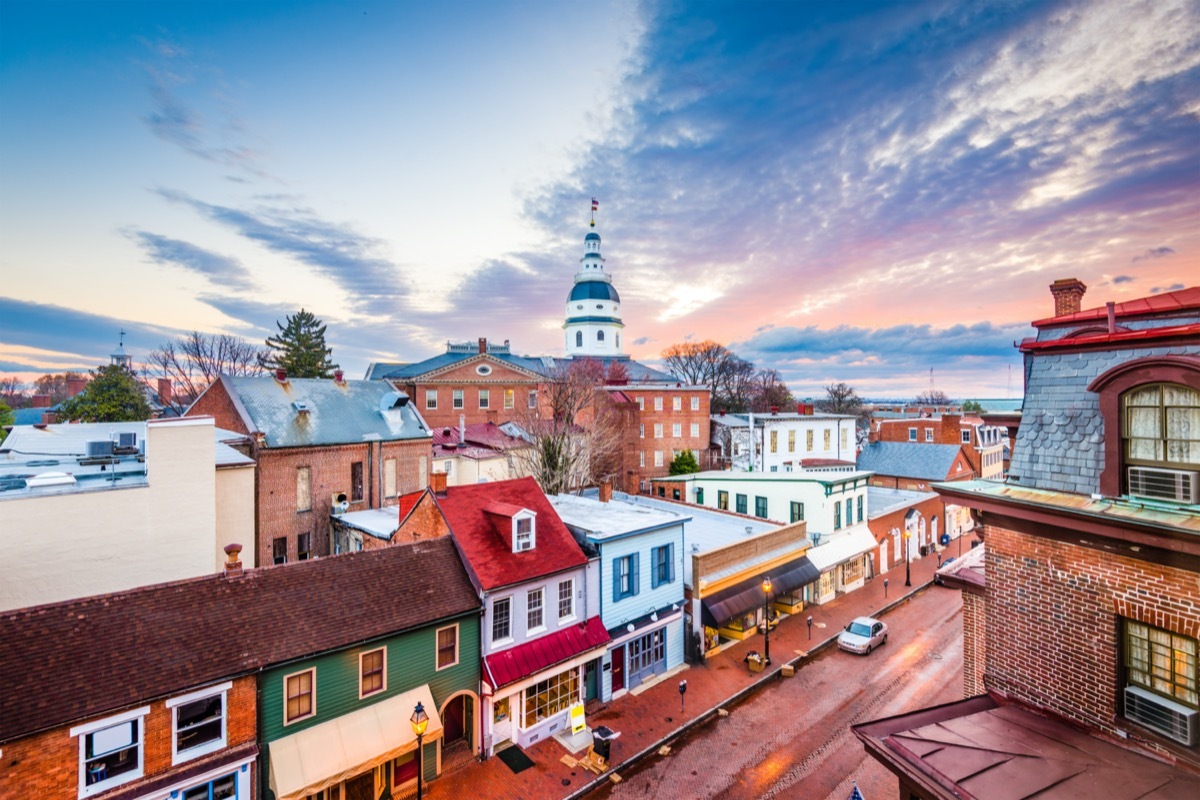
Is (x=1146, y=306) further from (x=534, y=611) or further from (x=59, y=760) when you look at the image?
(x=59, y=760)

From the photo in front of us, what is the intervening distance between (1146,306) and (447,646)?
649 inches

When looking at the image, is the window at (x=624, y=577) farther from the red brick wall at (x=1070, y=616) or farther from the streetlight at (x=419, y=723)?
the red brick wall at (x=1070, y=616)

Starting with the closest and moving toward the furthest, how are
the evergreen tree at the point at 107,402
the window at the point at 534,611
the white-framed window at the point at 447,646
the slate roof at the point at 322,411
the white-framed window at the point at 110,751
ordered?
the white-framed window at the point at 110,751 → the white-framed window at the point at 447,646 → the window at the point at 534,611 → the slate roof at the point at 322,411 → the evergreen tree at the point at 107,402

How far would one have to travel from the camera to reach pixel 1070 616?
761cm

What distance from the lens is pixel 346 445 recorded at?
98.1 feet

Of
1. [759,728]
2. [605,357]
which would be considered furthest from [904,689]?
[605,357]

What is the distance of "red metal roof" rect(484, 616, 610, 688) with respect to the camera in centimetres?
1530

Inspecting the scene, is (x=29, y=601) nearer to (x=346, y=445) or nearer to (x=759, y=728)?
(x=346, y=445)

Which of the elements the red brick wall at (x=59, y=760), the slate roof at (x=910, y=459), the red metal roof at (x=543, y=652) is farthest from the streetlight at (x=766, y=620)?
the slate roof at (x=910, y=459)

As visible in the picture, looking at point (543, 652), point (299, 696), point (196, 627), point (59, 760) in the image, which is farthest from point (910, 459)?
point (59, 760)

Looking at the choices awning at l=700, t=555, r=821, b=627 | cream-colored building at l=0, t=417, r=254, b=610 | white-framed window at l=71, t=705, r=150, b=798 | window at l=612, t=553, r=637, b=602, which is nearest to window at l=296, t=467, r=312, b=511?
cream-colored building at l=0, t=417, r=254, b=610

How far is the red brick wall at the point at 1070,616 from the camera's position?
6.80 meters

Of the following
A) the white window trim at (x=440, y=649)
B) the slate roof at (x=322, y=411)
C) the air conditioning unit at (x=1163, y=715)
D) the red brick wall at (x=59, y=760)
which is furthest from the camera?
the slate roof at (x=322, y=411)

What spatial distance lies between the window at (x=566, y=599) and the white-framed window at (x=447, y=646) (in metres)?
3.56
